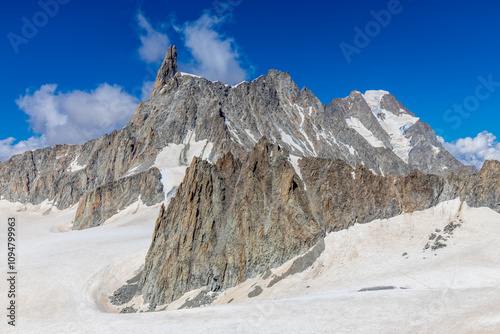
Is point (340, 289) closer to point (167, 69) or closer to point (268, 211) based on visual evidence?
point (268, 211)

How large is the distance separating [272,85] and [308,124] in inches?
1293

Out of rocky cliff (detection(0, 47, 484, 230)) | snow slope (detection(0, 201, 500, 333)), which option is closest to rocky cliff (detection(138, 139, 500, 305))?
snow slope (detection(0, 201, 500, 333))

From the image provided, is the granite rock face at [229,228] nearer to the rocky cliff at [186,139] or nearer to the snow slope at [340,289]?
the snow slope at [340,289]

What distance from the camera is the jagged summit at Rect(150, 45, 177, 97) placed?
591 ft

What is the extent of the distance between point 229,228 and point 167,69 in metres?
156

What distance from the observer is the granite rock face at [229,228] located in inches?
1681

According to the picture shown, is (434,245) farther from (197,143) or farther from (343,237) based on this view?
(197,143)

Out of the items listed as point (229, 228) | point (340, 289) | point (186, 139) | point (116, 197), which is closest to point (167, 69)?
point (186, 139)

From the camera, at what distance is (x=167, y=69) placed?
18488cm

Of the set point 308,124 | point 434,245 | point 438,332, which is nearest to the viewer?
point 438,332

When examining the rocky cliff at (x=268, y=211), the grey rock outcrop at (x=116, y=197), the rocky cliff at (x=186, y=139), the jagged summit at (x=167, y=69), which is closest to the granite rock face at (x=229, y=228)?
the rocky cliff at (x=268, y=211)

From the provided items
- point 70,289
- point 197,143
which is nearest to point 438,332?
point 70,289

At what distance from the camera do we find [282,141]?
161 meters

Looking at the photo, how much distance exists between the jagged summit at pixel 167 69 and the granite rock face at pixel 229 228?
456 feet
